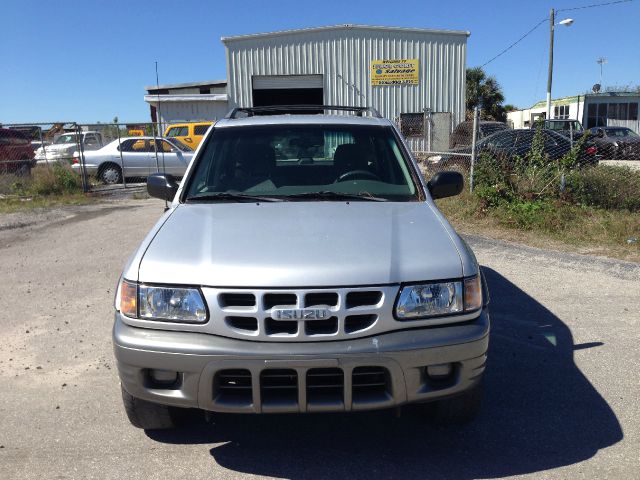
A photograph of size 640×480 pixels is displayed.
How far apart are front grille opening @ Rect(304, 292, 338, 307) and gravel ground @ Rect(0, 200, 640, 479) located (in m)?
0.91

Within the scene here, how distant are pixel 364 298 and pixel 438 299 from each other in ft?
1.23

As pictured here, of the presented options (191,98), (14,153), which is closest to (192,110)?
(191,98)

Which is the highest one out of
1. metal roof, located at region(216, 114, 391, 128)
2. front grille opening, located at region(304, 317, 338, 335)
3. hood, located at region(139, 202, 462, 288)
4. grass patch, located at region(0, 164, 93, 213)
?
metal roof, located at region(216, 114, 391, 128)

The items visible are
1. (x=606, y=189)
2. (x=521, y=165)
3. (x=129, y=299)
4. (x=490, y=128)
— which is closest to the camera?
(x=129, y=299)

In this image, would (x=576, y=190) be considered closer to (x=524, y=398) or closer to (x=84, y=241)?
(x=524, y=398)

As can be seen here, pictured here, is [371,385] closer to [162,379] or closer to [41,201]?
[162,379]

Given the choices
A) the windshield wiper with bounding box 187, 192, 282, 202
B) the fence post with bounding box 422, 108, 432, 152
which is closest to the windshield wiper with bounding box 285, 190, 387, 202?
the windshield wiper with bounding box 187, 192, 282, 202

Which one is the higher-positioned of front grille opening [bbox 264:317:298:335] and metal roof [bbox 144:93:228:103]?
metal roof [bbox 144:93:228:103]

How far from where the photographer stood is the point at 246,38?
22547 millimetres

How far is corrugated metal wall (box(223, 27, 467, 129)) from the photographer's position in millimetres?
22844

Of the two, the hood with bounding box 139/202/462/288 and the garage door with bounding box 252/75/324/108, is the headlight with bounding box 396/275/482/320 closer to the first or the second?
the hood with bounding box 139/202/462/288

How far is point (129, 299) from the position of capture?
2.79 meters

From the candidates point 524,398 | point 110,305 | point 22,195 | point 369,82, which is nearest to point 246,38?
point 369,82

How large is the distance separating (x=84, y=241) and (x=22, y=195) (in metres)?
7.16
